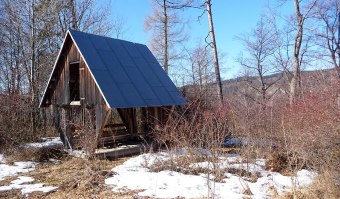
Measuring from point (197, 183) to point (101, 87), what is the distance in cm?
476

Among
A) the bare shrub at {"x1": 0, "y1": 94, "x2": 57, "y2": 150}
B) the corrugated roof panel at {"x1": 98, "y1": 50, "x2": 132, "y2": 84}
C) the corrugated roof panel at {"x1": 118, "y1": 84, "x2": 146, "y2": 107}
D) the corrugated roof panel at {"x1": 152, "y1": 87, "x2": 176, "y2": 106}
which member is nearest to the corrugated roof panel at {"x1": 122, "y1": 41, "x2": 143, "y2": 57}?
the corrugated roof panel at {"x1": 98, "y1": 50, "x2": 132, "y2": 84}

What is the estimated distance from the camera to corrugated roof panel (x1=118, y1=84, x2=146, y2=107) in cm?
971

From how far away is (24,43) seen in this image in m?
18.1

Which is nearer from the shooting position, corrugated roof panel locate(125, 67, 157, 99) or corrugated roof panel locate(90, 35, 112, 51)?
corrugated roof panel locate(125, 67, 157, 99)

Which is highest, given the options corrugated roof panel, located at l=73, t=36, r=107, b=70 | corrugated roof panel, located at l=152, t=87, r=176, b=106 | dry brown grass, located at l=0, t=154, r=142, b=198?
corrugated roof panel, located at l=73, t=36, r=107, b=70

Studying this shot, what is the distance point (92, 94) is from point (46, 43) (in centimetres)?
1265

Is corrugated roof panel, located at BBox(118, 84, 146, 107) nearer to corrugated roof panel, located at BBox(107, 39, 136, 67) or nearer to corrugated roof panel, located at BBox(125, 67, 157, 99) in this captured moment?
corrugated roof panel, located at BBox(125, 67, 157, 99)

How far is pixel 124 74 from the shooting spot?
10.8 meters

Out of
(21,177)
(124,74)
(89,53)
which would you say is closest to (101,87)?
(124,74)

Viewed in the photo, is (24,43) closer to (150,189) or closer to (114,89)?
(114,89)

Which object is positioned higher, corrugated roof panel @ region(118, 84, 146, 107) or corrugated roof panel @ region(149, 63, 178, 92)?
corrugated roof panel @ region(149, 63, 178, 92)

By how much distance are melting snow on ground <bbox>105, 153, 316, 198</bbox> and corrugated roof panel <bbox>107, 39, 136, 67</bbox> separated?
509cm

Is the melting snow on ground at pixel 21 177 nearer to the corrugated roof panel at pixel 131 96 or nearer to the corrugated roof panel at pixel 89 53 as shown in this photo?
the corrugated roof panel at pixel 131 96

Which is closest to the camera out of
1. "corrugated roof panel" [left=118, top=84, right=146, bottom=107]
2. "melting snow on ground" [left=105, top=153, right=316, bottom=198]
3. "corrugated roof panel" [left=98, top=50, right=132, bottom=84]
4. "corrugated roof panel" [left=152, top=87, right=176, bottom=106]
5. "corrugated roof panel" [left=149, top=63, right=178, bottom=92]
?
"melting snow on ground" [left=105, top=153, right=316, bottom=198]
